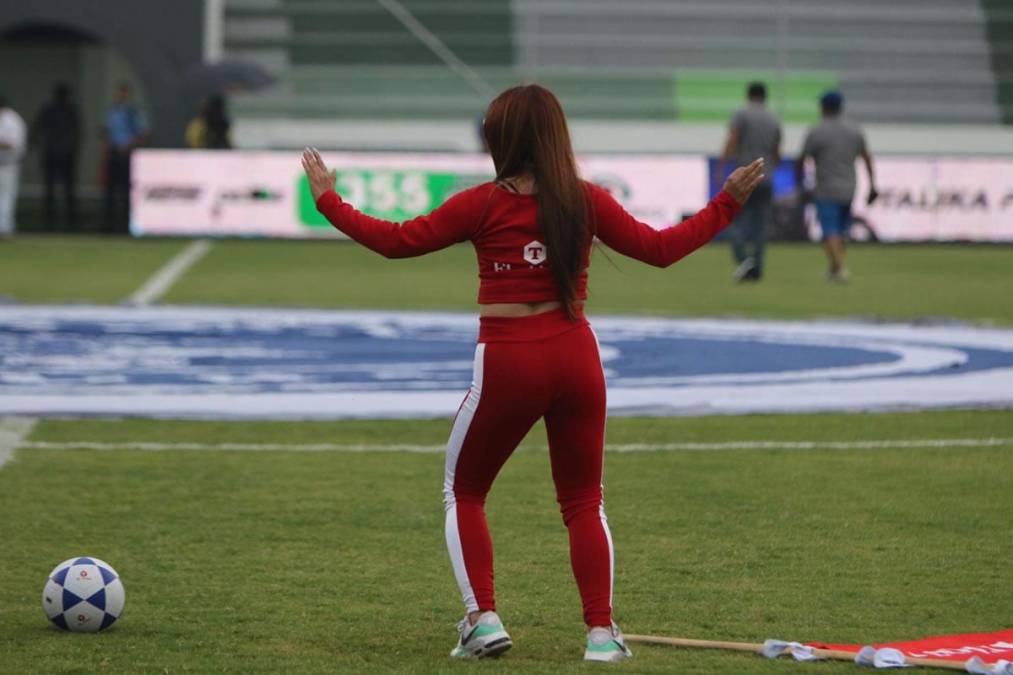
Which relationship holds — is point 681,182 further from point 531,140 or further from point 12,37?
point 531,140

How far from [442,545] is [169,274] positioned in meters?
14.8

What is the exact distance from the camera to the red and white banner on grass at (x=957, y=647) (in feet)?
16.7

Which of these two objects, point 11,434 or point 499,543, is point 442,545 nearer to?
point 499,543

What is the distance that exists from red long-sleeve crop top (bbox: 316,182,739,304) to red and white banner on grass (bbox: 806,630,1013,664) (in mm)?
1140

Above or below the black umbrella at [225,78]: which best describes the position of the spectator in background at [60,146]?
below

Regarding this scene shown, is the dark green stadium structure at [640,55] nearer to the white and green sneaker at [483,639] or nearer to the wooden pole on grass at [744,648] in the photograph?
the wooden pole on grass at [744,648]

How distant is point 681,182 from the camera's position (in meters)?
26.9

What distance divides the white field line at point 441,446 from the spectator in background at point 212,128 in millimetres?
18920

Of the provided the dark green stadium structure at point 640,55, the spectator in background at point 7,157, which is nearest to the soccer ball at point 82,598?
the spectator in background at point 7,157

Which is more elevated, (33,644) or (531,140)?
(531,140)

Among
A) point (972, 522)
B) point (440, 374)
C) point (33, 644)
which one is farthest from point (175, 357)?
point (33, 644)

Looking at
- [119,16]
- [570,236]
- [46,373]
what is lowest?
[46,373]

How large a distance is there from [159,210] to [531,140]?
22459 millimetres

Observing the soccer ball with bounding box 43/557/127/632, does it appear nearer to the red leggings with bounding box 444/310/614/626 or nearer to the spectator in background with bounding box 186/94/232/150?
the red leggings with bounding box 444/310/614/626
